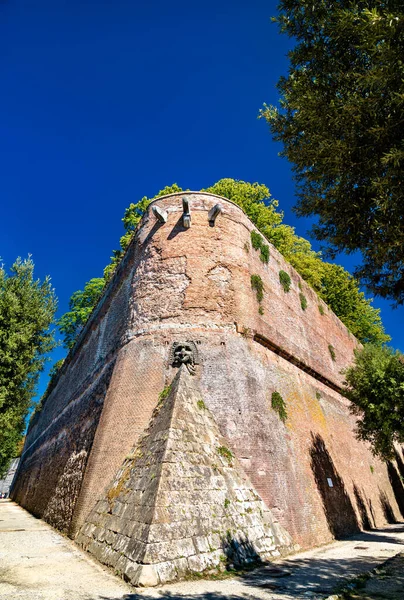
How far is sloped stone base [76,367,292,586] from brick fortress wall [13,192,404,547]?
0.62m

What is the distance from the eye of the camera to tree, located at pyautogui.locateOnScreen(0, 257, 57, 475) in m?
12.5

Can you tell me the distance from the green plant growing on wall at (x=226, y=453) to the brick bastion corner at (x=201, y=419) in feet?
0.35

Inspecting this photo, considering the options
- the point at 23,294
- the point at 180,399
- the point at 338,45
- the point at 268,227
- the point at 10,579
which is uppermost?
the point at 268,227

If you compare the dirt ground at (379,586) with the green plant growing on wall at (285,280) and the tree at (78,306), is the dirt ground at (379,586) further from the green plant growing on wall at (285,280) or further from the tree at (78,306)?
the tree at (78,306)

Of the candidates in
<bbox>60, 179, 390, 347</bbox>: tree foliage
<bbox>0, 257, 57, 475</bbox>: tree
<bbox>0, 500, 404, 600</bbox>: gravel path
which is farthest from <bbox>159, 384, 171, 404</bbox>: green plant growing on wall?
<bbox>60, 179, 390, 347</bbox>: tree foliage

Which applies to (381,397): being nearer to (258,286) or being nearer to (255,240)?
(258,286)

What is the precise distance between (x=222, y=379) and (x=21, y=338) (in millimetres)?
8148

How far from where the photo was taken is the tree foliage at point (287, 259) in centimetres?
2280

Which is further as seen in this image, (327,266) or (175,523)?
(327,266)

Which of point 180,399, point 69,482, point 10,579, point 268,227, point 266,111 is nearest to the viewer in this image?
point 10,579

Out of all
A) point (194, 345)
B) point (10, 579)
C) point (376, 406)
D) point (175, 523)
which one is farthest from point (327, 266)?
point (10, 579)

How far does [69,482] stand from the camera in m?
10.5

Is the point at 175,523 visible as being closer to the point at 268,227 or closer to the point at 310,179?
the point at 310,179

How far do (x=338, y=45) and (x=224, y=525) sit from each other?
8567 mm
